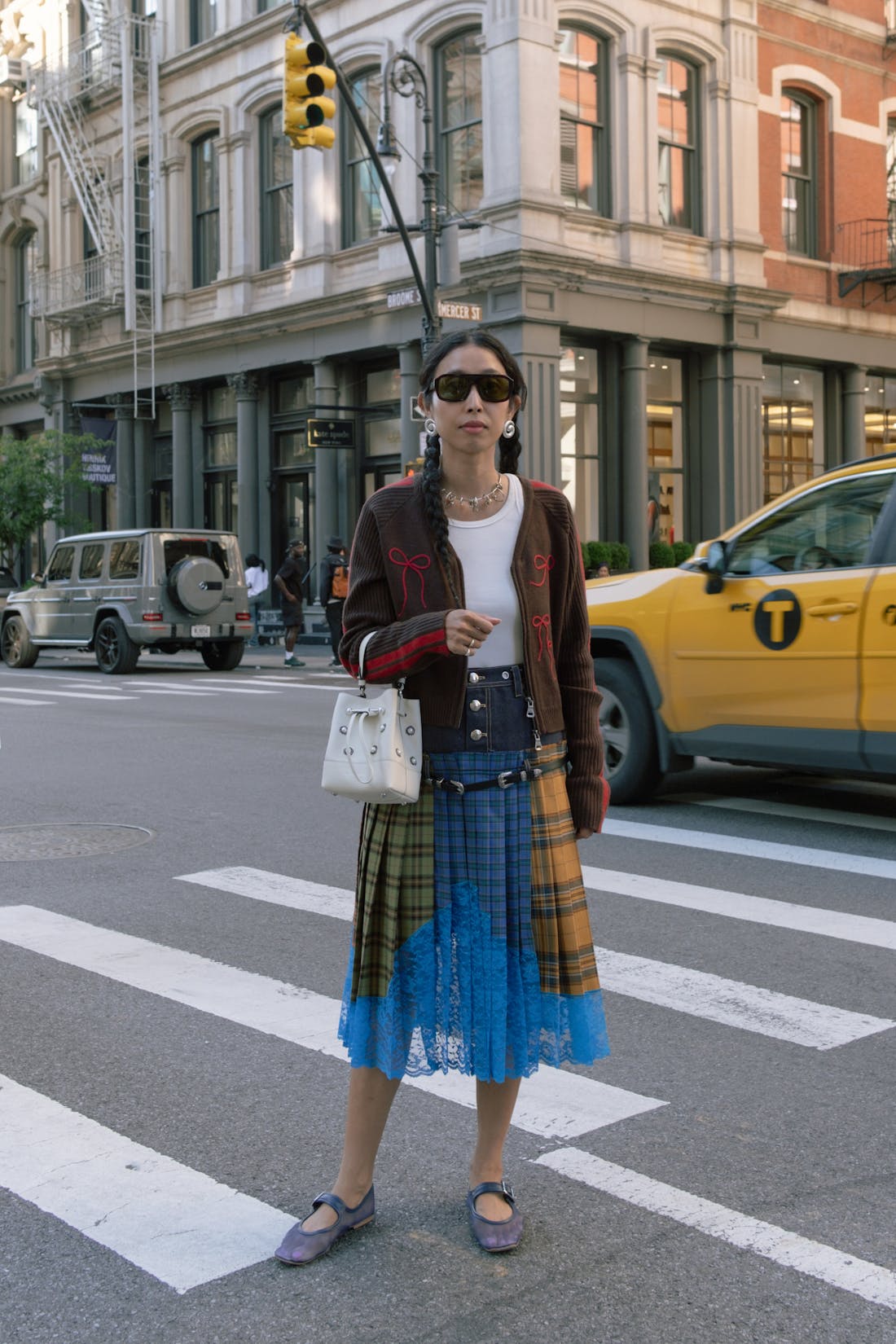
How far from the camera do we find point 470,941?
3355 millimetres

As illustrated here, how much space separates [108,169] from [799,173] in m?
15.3

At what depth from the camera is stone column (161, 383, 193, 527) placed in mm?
32719

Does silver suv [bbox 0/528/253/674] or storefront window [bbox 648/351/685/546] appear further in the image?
storefront window [bbox 648/351/685/546]

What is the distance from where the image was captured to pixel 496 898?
132 inches

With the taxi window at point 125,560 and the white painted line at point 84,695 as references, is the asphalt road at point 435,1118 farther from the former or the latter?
the taxi window at point 125,560

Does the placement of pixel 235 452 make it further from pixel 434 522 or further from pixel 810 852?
pixel 434 522

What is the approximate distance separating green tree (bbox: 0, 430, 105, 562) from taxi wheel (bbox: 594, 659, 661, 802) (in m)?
24.8

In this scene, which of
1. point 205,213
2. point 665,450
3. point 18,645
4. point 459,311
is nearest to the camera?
point 459,311

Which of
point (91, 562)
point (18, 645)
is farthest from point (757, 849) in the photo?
point (18, 645)

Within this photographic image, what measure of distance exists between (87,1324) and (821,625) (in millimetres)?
6000

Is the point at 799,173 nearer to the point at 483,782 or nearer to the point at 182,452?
the point at 182,452

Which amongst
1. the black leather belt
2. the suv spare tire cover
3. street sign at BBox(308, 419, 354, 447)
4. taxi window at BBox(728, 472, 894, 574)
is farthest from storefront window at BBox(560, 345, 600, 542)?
the black leather belt

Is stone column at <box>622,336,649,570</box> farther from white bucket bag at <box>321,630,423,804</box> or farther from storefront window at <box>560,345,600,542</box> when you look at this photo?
white bucket bag at <box>321,630,423,804</box>

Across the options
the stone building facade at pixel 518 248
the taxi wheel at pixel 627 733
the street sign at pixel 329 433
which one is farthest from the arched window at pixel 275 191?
the taxi wheel at pixel 627 733
